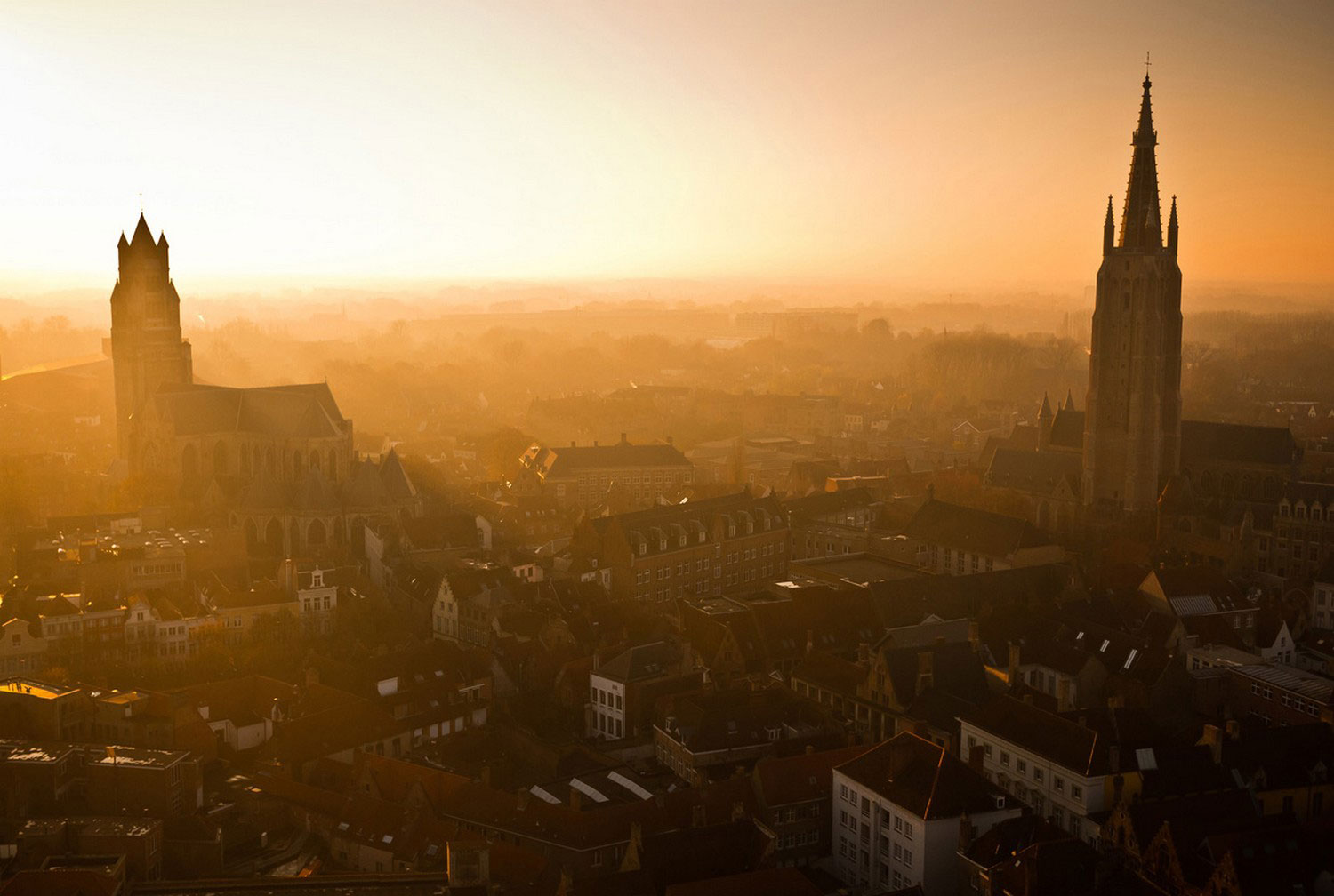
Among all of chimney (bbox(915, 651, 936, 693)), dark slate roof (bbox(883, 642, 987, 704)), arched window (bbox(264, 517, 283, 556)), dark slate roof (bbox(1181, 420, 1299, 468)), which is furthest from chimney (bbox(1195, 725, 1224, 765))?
arched window (bbox(264, 517, 283, 556))

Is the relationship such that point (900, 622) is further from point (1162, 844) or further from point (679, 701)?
point (1162, 844)

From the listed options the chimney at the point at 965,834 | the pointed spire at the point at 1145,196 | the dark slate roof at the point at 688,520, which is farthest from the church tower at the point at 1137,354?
the chimney at the point at 965,834

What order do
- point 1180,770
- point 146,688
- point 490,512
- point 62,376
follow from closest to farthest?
1. point 1180,770
2. point 146,688
3. point 490,512
4. point 62,376

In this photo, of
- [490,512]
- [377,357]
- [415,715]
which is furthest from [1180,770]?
[377,357]

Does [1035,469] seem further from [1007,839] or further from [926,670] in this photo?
[1007,839]

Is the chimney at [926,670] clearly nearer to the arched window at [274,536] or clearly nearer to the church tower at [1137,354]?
the arched window at [274,536]

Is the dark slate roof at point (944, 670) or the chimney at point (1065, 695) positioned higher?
the dark slate roof at point (944, 670)
